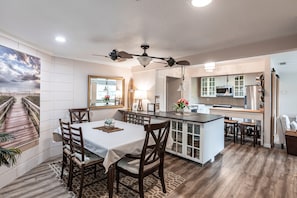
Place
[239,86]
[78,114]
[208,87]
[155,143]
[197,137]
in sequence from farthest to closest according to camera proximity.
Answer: [208,87] → [239,86] → [78,114] → [197,137] → [155,143]

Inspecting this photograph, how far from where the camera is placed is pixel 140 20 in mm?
2023

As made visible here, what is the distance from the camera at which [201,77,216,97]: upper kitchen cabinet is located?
24.3 ft

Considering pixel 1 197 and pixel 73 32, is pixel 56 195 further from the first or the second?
pixel 73 32

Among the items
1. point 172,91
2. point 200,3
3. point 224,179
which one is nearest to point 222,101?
point 172,91

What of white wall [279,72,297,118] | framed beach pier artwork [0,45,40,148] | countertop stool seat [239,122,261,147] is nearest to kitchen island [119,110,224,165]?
countertop stool seat [239,122,261,147]

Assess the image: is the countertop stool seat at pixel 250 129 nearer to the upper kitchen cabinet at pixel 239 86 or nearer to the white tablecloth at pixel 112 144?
the upper kitchen cabinet at pixel 239 86

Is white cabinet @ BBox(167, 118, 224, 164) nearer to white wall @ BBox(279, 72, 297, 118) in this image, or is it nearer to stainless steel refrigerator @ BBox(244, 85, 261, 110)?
stainless steel refrigerator @ BBox(244, 85, 261, 110)

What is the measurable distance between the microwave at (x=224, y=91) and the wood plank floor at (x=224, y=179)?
3.48 meters

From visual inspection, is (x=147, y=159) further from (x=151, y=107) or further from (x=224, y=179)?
(x=151, y=107)

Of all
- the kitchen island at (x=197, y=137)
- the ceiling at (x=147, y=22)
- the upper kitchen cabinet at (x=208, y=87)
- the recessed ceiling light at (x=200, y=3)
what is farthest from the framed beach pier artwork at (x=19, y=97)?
the upper kitchen cabinet at (x=208, y=87)

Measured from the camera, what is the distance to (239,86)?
664cm

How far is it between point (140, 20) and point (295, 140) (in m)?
4.28

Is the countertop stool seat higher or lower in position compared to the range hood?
lower

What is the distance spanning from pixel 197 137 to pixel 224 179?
835mm
